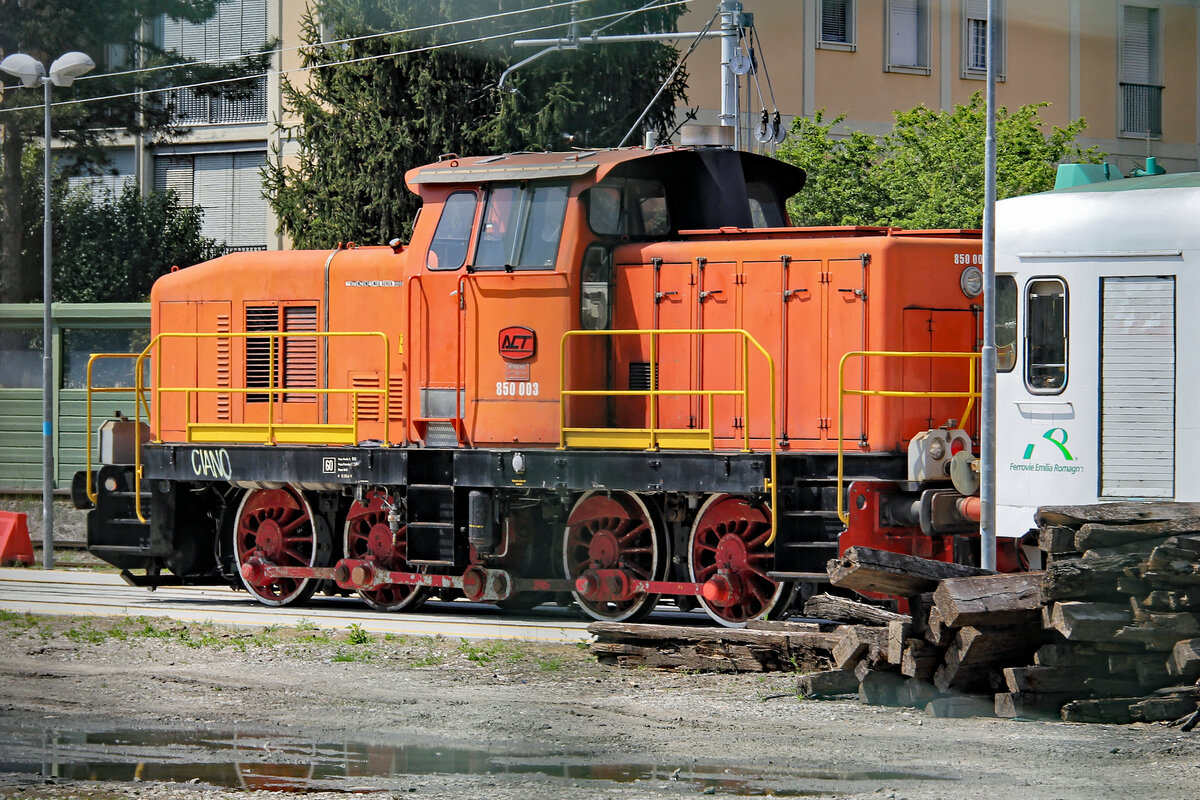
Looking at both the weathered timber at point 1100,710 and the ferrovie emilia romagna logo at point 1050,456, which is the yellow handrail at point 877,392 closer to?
the ferrovie emilia romagna logo at point 1050,456

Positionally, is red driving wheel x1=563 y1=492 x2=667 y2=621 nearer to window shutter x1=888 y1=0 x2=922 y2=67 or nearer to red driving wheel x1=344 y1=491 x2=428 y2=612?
red driving wheel x1=344 y1=491 x2=428 y2=612

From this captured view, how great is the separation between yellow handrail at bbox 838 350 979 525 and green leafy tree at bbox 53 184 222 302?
57.5 ft

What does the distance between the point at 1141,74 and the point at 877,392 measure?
7.57 meters

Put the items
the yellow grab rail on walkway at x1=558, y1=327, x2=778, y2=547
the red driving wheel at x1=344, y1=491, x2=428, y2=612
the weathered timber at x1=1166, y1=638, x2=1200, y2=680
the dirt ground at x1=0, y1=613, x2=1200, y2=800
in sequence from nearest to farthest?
the dirt ground at x1=0, y1=613, x2=1200, y2=800 < the weathered timber at x1=1166, y1=638, x2=1200, y2=680 < the yellow grab rail on walkway at x1=558, y1=327, x2=778, y2=547 < the red driving wheel at x1=344, y1=491, x2=428, y2=612

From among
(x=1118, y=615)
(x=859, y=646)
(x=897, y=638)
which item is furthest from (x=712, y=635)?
(x=1118, y=615)

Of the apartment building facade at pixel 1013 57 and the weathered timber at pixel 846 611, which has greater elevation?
the apartment building facade at pixel 1013 57

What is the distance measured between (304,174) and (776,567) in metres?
16.8

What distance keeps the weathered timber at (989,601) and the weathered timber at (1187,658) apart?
2.32ft

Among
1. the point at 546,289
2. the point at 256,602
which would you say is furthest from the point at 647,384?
the point at 256,602

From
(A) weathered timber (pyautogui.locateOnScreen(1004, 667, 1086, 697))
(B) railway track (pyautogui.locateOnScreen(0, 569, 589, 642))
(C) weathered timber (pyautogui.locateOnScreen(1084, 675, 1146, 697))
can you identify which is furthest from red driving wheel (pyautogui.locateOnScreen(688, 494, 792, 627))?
(C) weathered timber (pyautogui.locateOnScreen(1084, 675, 1146, 697))

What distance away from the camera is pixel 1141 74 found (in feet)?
8.89

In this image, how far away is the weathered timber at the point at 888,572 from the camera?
7750mm

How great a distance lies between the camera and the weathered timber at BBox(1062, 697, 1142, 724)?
720cm

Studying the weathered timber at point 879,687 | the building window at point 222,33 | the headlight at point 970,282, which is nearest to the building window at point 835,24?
the building window at point 222,33
